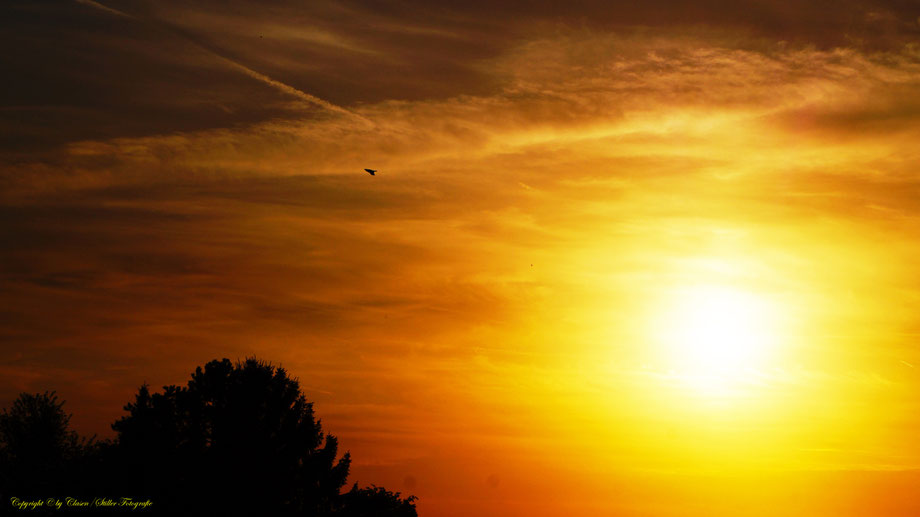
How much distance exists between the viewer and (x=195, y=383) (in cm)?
12888

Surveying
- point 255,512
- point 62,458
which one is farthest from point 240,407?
point 62,458

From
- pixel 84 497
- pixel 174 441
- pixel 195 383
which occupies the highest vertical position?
pixel 195 383

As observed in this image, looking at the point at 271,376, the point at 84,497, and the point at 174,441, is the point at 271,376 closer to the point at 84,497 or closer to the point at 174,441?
the point at 174,441

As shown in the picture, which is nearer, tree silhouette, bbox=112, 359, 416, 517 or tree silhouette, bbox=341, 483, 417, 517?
tree silhouette, bbox=112, 359, 416, 517

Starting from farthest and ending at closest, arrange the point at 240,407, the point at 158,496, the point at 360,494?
the point at 360,494
the point at 240,407
the point at 158,496

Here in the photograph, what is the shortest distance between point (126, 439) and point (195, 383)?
45.6 feet

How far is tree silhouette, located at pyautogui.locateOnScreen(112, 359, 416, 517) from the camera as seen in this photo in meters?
116

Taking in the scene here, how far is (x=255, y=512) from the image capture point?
117 meters

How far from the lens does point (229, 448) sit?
12162cm

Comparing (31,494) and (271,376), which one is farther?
(271,376)

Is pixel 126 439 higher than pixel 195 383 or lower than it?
lower

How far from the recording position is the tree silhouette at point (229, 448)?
115750 millimetres

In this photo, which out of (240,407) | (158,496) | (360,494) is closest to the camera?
(158,496)

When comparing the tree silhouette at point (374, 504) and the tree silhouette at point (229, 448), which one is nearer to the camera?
the tree silhouette at point (229, 448)
